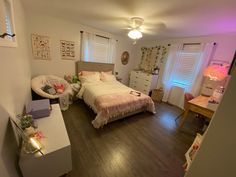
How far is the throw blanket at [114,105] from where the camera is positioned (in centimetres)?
225

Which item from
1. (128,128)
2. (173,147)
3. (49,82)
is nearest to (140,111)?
(128,128)

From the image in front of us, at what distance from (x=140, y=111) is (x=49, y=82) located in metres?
2.77

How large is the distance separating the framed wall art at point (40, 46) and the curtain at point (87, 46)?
1021 mm

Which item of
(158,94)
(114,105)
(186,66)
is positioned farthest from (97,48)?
(186,66)

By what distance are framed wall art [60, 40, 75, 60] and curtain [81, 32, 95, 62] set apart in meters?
0.32

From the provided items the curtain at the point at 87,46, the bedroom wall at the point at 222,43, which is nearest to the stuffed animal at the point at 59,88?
the curtain at the point at 87,46

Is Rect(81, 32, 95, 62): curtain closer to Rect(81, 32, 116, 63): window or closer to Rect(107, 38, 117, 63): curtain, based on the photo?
Rect(81, 32, 116, 63): window

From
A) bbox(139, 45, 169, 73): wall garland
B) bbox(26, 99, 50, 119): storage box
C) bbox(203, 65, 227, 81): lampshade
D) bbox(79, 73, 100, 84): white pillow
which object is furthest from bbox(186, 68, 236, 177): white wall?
bbox(139, 45, 169, 73): wall garland

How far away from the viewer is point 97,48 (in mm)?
4078

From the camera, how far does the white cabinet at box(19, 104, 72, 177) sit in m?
1.07

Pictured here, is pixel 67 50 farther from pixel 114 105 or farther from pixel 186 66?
pixel 186 66

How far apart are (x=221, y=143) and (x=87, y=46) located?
4.03 metres

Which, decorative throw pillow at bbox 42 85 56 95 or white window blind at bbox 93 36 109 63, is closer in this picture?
decorative throw pillow at bbox 42 85 56 95

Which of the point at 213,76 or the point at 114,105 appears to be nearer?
the point at 114,105
